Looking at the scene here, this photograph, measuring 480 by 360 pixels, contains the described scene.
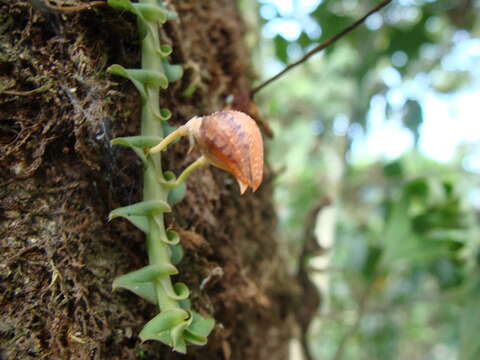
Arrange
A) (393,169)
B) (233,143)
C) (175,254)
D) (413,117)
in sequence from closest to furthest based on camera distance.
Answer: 1. (233,143)
2. (175,254)
3. (413,117)
4. (393,169)

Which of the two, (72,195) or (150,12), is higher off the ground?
(150,12)

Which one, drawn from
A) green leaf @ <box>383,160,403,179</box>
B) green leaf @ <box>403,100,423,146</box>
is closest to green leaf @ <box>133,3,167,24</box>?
green leaf @ <box>403,100,423,146</box>

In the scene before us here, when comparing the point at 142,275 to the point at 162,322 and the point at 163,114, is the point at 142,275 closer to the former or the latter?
the point at 162,322

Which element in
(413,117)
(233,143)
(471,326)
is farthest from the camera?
(413,117)

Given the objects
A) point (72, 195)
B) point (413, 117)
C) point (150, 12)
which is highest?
point (150, 12)

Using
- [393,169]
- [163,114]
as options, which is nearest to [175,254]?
[163,114]

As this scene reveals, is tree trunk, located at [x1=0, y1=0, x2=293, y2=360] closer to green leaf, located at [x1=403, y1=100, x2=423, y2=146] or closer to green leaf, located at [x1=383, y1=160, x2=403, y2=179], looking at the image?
green leaf, located at [x1=403, y1=100, x2=423, y2=146]

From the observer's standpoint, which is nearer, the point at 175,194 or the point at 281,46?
the point at 175,194
